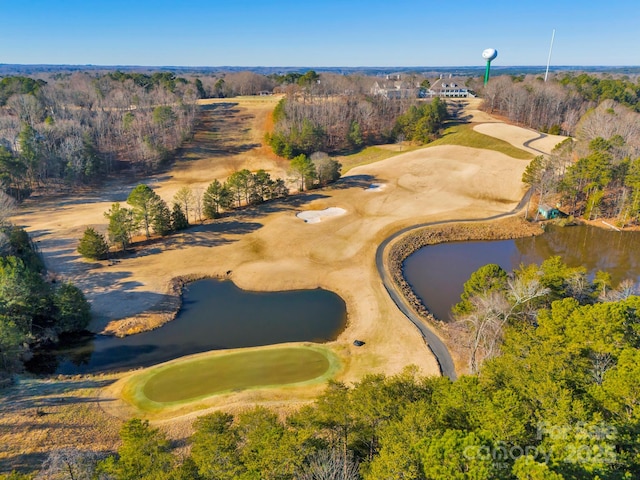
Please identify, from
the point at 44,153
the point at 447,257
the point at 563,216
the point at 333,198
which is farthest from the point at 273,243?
the point at 44,153

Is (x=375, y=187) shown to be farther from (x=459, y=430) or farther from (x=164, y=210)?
(x=459, y=430)

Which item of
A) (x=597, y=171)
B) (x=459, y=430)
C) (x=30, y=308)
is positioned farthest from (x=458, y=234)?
(x=30, y=308)

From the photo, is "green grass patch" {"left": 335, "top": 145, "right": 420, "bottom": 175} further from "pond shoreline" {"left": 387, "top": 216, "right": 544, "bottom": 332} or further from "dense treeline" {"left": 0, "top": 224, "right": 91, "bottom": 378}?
"dense treeline" {"left": 0, "top": 224, "right": 91, "bottom": 378}


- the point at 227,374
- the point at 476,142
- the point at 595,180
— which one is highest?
the point at 476,142

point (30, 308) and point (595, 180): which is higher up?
point (595, 180)

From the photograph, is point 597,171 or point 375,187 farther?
point 375,187

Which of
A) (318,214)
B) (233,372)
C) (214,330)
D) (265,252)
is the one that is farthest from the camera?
(318,214)

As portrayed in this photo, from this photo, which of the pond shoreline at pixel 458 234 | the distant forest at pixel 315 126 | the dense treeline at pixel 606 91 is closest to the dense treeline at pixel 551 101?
the dense treeline at pixel 606 91

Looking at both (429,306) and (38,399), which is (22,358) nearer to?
(38,399)
